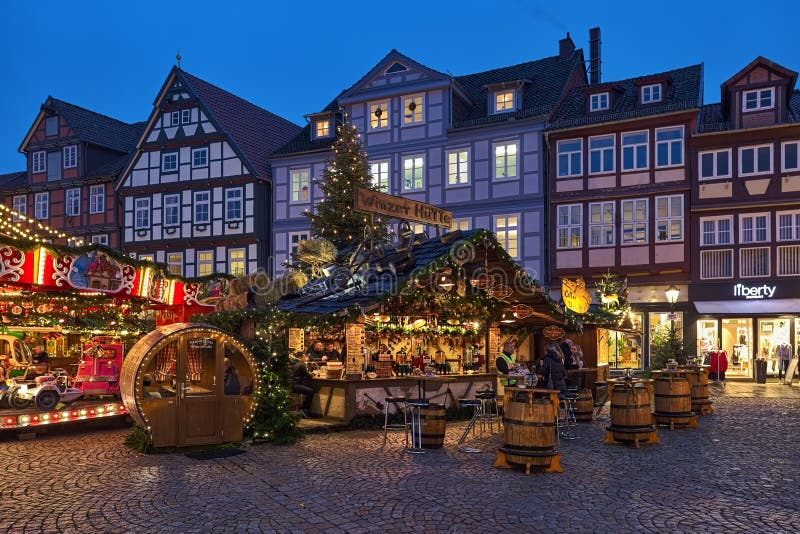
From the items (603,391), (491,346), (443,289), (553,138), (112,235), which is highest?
(553,138)

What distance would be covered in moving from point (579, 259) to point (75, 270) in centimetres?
1925

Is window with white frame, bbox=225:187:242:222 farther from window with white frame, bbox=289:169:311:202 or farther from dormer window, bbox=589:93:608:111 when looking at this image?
dormer window, bbox=589:93:608:111

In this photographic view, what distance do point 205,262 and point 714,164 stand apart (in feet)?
69.5

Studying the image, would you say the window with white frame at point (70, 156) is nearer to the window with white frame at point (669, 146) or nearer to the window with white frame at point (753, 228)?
the window with white frame at point (669, 146)

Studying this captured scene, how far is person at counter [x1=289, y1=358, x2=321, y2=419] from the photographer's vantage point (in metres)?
14.4

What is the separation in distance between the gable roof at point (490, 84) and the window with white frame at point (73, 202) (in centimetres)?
1123

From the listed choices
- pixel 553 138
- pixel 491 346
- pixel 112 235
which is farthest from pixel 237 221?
pixel 491 346

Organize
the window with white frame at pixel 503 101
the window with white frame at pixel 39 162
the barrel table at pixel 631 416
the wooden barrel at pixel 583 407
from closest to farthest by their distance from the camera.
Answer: the barrel table at pixel 631 416 < the wooden barrel at pixel 583 407 < the window with white frame at pixel 503 101 < the window with white frame at pixel 39 162

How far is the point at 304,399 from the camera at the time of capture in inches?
578

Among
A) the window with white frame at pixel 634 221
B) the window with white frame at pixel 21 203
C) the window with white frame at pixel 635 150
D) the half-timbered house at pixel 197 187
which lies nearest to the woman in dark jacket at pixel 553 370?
the window with white frame at pixel 634 221

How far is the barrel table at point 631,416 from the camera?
11508mm

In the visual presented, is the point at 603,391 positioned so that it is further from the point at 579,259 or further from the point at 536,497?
the point at 536,497

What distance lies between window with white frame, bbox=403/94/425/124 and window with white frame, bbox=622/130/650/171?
25.8ft

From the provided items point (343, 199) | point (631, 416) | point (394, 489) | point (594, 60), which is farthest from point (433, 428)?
point (594, 60)
